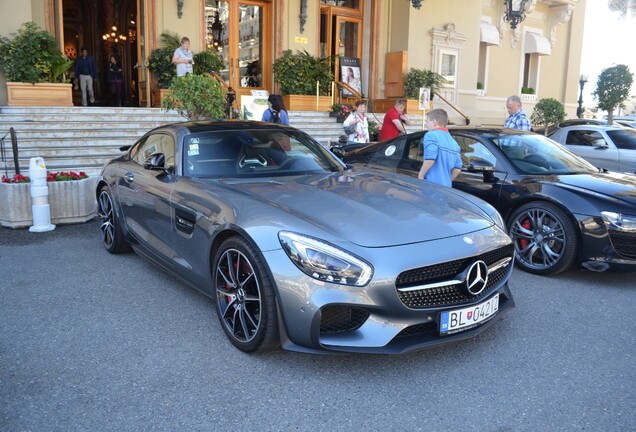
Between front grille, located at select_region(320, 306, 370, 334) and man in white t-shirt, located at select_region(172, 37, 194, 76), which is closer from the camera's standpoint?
front grille, located at select_region(320, 306, 370, 334)

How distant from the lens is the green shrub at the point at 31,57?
1068 centimetres

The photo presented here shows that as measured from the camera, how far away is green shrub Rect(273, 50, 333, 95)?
14.4m

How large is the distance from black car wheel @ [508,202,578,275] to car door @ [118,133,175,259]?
3333mm

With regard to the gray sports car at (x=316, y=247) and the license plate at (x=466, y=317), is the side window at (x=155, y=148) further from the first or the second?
the license plate at (x=466, y=317)

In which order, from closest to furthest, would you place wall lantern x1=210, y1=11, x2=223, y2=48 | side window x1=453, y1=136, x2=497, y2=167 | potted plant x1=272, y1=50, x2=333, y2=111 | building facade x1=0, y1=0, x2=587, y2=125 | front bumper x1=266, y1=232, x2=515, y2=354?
front bumper x1=266, y1=232, x2=515, y2=354 < side window x1=453, y1=136, x2=497, y2=167 < building facade x1=0, y1=0, x2=587, y2=125 < potted plant x1=272, y1=50, x2=333, y2=111 < wall lantern x1=210, y1=11, x2=223, y2=48

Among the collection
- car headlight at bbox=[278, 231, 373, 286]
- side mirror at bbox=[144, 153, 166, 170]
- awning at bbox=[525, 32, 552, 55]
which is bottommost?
car headlight at bbox=[278, 231, 373, 286]

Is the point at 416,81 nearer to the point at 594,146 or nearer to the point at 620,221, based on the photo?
the point at 594,146

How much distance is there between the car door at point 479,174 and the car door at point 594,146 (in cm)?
512

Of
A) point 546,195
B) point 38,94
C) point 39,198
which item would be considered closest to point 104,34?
point 38,94

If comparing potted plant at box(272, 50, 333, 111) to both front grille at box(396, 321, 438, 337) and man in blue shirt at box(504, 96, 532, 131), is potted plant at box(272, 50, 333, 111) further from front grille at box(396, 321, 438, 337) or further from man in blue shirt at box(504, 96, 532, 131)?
front grille at box(396, 321, 438, 337)

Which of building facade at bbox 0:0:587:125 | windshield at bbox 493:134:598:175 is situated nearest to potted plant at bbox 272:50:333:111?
building facade at bbox 0:0:587:125

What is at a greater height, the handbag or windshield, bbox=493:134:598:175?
the handbag

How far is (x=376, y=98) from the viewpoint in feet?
57.6

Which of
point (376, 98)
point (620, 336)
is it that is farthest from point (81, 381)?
point (376, 98)
